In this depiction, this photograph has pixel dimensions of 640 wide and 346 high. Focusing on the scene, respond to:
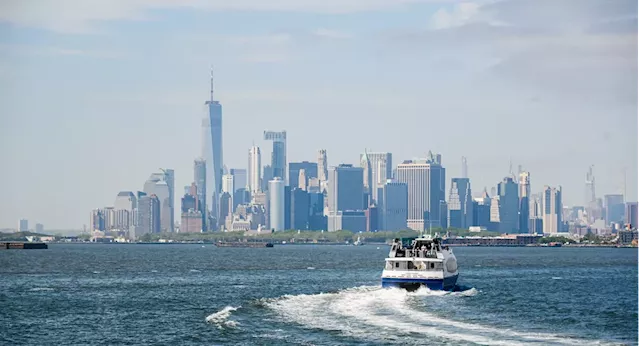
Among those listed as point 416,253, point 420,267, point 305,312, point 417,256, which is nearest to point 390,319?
point 305,312

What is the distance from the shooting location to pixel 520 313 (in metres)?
106

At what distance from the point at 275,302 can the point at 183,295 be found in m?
17.7

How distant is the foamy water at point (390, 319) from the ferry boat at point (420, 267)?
111cm

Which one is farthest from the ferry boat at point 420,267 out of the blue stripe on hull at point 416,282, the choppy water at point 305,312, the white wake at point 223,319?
the white wake at point 223,319

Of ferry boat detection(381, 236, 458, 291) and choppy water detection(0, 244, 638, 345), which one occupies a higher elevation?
ferry boat detection(381, 236, 458, 291)

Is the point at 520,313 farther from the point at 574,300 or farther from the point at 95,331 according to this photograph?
the point at 95,331

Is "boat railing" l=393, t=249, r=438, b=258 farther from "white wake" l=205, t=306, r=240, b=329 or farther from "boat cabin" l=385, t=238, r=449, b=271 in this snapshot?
"white wake" l=205, t=306, r=240, b=329

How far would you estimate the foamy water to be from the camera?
84938 mm

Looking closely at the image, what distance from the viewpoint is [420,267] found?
129m

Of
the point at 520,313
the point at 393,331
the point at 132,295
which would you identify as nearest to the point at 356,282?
the point at 132,295

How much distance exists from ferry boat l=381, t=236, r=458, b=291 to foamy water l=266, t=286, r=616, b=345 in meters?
1.11

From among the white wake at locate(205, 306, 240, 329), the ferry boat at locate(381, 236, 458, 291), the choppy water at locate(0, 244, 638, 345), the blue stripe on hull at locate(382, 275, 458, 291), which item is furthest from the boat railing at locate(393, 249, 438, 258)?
the white wake at locate(205, 306, 240, 329)

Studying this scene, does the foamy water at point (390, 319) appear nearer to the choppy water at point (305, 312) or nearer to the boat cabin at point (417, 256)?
the choppy water at point (305, 312)

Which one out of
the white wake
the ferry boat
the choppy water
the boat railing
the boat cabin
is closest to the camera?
the choppy water
